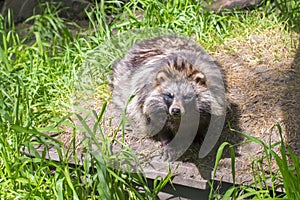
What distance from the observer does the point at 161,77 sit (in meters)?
4.78

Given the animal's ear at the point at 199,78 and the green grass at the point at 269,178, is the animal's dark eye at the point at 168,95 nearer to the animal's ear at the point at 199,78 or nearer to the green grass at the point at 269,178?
the animal's ear at the point at 199,78

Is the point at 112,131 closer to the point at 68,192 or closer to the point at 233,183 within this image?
the point at 68,192

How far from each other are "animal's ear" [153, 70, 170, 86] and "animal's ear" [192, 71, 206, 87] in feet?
0.69

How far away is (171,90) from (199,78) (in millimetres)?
250

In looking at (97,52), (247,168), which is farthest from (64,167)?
(97,52)

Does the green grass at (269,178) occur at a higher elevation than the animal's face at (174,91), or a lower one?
lower

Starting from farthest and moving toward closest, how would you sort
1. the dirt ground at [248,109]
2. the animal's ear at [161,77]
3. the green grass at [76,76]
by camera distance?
the animal's ear at [161,77]
the dirt ground at [248,109]
the green grass at [76,76]

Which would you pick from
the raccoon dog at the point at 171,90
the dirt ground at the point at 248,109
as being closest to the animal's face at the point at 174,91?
the raccoon dog at the point at 171,90

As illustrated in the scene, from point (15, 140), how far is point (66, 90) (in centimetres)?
84

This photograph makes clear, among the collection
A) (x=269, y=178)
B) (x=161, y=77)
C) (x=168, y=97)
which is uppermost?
(x=161, y=77)

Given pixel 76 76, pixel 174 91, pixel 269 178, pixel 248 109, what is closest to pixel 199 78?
pixel 174 91

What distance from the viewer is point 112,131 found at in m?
5.17

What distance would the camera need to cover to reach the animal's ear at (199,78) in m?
4.77

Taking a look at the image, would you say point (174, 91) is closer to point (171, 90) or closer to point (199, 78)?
point (171, 90)
